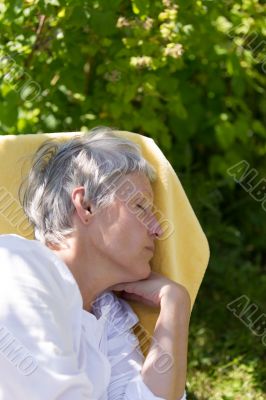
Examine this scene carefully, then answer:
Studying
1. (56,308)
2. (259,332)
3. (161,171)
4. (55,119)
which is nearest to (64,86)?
(55,119)

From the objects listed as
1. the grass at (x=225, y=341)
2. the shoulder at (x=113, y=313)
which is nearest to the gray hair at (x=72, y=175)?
the shoulder at (x=113, y=313)

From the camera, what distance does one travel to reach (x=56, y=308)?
230 cm

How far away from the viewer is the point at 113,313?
2.72 metres

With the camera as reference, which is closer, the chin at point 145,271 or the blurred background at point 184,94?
the chin at point 145,271

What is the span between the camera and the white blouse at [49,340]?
7.21ft

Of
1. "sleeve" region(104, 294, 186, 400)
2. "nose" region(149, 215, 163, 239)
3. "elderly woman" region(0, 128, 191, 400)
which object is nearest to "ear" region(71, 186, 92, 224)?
"elderly woman" region(0, 128, 191, 400)

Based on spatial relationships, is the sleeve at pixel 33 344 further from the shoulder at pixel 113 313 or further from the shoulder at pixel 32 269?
the shoulder at pixel 113 313

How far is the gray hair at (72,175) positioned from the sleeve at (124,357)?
0.34 metres

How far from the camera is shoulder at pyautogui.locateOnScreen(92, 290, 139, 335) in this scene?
2.70m

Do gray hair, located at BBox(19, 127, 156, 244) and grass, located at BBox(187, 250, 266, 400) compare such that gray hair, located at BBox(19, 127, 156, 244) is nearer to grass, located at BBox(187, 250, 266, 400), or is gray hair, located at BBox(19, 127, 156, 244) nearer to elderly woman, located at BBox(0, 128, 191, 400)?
elderly woman, located at BBox(0, 128, 191, 400)

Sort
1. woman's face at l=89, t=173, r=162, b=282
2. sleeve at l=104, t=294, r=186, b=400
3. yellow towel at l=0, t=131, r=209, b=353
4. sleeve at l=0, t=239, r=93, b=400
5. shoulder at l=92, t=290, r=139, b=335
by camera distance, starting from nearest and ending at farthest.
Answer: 1. sleeve at l=0, t=239, r=93, b=400
2. sleeve at l=104, t=294, r=186, b=400
3. woman's face at l=89, t=173, r=162, b=282
4. shoulder at l=92, t=290, r=139, b=335
5. yellow towel at l=0, t=131, r=209, b=353

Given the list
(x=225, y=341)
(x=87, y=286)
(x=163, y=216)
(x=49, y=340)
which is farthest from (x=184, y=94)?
(x=49, y=340)

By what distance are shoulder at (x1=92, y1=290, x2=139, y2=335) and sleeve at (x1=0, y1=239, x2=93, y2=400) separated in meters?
0.39

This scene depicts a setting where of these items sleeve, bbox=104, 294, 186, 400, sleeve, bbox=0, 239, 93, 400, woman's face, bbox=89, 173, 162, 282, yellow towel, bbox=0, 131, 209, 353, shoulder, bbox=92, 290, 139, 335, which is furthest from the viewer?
yellow towel, bbox=0, 131, 209, 353
